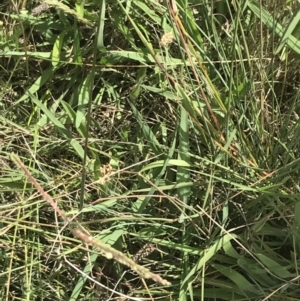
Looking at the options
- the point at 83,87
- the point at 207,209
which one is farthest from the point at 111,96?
the point at 207,209

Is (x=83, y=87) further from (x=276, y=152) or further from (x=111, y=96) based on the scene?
(x=276, y=152)

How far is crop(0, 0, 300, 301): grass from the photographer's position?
0.94 m

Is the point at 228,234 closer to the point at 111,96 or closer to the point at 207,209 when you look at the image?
the point at 207,209

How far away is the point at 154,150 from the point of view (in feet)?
3.35

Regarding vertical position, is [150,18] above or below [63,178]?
above

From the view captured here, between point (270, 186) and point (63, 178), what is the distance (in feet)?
1.49

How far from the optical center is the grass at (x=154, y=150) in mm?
940

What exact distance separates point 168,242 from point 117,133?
0.28 meters

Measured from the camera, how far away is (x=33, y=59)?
1133mm

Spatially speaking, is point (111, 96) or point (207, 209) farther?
point (111, 96)

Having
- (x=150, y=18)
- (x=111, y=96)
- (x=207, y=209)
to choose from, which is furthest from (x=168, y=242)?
(x=150, y=18)

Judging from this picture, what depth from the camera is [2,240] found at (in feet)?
3.47

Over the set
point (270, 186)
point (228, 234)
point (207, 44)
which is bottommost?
point (228, 234)

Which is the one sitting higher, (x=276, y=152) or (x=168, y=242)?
(x=276, y=152)
